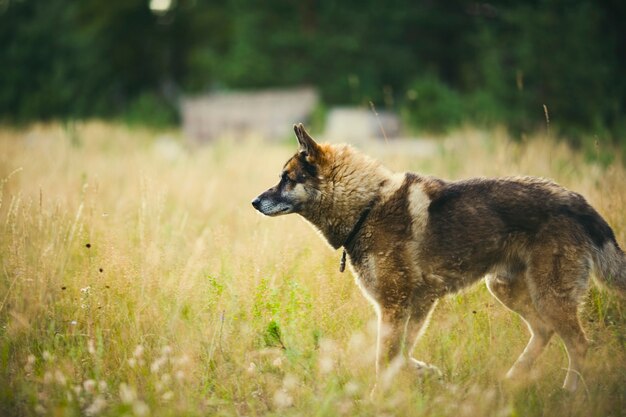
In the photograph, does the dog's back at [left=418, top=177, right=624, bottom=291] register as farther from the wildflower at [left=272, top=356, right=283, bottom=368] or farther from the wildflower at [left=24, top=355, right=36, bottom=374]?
the wildflower at [left=24, top=355, right=36, bottom=374]

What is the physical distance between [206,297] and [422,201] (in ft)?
5.99

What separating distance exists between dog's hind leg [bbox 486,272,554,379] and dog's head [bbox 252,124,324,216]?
4.91 ft

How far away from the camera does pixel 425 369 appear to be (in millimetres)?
3379

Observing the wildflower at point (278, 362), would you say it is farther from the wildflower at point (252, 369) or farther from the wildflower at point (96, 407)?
the wildflower at point (96, 407)

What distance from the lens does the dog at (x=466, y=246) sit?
10.6 feet

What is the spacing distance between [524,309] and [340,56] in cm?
2173

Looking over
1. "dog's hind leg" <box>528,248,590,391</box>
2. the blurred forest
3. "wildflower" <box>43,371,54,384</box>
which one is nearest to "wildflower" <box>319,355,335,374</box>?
"dog's hind leg" <box>528,248,590,391</box>

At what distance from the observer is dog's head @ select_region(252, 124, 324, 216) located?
3840 millimetres

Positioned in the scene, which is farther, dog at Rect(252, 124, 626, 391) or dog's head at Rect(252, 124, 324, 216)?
dog's head at Rect(252, 124, 324, 216)

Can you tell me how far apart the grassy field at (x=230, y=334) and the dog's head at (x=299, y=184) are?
0.57 m

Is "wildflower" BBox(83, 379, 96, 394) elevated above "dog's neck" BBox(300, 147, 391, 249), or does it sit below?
below

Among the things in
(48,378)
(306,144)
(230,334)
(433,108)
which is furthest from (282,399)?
(433,108)

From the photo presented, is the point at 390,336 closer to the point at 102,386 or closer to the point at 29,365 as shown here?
the point at 102,386

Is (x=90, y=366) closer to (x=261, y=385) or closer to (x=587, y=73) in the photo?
(x=261, y=385)
